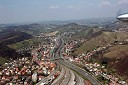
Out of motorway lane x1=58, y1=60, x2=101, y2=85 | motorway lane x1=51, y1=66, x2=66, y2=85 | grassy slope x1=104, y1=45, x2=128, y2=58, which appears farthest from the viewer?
grassy slope x1=104, y1=45, x2=128, y2=58

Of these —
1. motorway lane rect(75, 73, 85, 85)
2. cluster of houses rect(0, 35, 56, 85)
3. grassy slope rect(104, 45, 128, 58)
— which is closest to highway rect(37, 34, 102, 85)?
motorway lane rect(75, 73, 85, 85)

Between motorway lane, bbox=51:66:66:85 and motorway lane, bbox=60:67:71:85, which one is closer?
motorway lane, bbox=51:66:66:85

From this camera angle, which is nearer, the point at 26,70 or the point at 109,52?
the point at 26,70

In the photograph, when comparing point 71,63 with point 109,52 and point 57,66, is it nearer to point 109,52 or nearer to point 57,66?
point 57,66

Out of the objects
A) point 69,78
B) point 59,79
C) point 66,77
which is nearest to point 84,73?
point 66,77

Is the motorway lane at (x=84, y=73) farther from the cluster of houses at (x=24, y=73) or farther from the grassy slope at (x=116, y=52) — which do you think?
the grassy slope at (x=116, y=52)

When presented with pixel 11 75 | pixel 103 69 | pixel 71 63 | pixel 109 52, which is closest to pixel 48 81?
pixel 11 75

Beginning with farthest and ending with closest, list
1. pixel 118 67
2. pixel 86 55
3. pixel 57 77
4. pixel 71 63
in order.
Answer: pixel 86 55
pixel 71 63
pixel 118 67
pixel 57 77

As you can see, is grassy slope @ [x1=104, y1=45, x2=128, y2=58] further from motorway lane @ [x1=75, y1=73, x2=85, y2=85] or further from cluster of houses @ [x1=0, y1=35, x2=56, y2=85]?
cluster of houses @ [x1=0, y1=35, x2=56, y2=85]

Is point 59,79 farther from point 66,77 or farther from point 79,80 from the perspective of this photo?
point 79,80

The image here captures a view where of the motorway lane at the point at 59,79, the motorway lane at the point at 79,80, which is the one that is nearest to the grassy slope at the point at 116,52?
the motorway lane at the point at 59,79

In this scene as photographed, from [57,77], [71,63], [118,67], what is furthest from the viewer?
[71,63]
